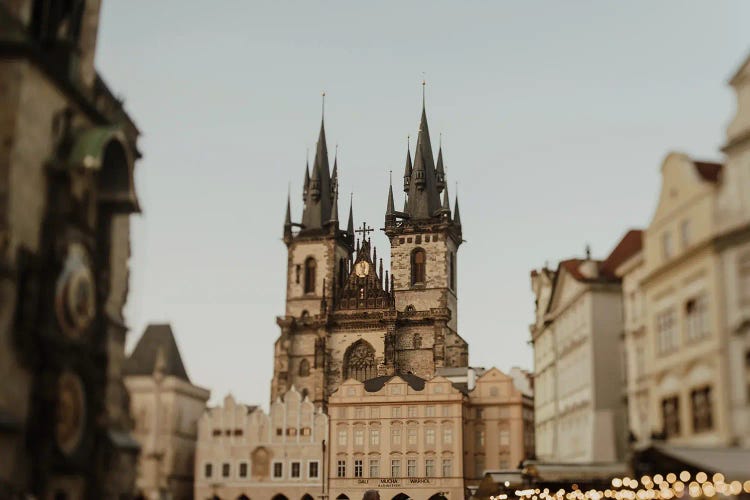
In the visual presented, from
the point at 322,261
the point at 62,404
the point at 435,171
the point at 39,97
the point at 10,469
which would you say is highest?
the point at 435,171

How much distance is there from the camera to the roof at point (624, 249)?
120 ft

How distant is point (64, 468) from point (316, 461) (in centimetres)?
4820

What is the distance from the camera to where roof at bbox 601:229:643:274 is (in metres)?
36.7

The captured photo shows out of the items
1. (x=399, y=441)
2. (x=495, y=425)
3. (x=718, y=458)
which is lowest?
(x=718, y=458)

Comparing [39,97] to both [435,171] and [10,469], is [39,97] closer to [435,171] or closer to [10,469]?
[10,469]

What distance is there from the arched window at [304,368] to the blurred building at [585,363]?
49.2 metres

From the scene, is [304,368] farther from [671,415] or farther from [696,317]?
[696,317]

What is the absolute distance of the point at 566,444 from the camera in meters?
39.5

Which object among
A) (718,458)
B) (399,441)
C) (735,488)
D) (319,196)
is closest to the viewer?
(718,458)

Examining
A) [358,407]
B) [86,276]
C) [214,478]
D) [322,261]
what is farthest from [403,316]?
[86,276]

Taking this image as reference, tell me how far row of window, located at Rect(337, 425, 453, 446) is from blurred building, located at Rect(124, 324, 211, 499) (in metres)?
17.2

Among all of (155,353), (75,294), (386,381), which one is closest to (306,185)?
(386,381)

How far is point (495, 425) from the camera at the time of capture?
74.4 m

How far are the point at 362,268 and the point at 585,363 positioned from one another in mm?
60619
